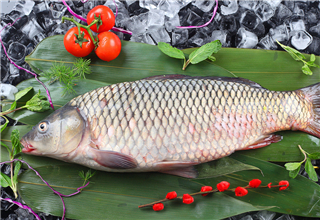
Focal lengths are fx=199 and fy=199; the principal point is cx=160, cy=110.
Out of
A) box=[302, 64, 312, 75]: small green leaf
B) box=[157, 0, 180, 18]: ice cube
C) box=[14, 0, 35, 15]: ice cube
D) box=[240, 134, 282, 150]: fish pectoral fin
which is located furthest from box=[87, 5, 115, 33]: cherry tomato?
box=[302, 64, 312, 75]: small green leaf

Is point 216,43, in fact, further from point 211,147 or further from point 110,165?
point 110,165

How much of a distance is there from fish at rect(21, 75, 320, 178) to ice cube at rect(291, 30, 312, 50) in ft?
2.09

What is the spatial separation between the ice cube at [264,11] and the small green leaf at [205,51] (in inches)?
24.7

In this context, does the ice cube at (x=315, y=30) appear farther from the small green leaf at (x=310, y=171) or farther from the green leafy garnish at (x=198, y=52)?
the small green leaf at (x=310, y=171)

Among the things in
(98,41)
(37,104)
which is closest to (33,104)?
(37,104)

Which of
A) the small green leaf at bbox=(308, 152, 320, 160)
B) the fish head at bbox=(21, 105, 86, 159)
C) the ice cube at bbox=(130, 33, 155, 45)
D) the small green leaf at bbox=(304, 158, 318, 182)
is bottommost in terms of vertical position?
the small green leaf at bbox=(304, 158, 318, 182)

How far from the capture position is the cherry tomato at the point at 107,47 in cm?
154

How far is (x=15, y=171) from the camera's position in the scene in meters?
1.48

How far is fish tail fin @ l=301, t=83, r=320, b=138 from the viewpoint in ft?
5.00

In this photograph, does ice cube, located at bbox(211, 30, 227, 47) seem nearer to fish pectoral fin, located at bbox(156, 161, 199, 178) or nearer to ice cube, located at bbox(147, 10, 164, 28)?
ice cube, located at bbox(147, 10, 164, 28)

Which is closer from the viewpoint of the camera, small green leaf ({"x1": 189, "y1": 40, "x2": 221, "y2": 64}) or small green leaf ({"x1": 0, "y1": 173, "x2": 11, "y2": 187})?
small green leaf ({"x1": 0, "y1": 173, "x2": 11, "y2": 187})

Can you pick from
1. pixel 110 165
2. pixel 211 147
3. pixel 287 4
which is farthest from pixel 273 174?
pixel 287 4

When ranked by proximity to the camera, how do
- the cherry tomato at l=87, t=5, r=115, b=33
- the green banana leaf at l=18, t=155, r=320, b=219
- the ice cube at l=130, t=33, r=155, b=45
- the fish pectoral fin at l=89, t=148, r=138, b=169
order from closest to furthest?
the fish pectoral fin at l=89, t=148, r=138, b=169
the green banana leaf at l=18, t=155, r=320, b=219
the cherry tomato at l=87, t=5, r=115, b=33
the ice cube at l=130, t=33, r=155, b=45

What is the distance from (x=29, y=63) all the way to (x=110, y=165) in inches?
43.1
